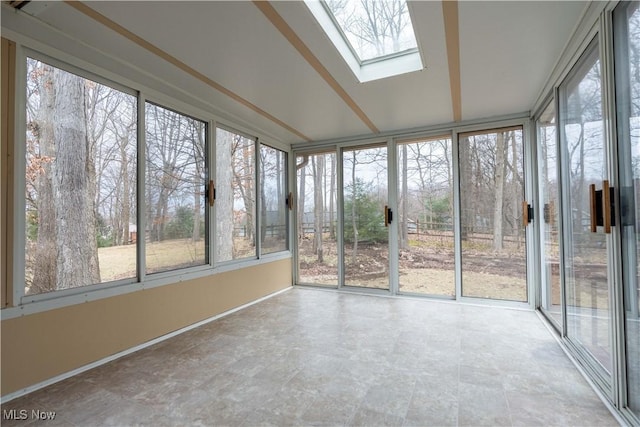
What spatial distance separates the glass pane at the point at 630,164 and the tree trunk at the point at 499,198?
84.8 inches

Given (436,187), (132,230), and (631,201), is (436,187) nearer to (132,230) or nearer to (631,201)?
(631,201)

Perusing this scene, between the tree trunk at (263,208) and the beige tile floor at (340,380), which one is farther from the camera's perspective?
the tree trunk at (263,208)

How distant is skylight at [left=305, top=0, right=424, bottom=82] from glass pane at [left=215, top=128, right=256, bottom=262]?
192 centimetres

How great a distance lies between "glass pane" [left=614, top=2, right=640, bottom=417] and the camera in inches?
59.1

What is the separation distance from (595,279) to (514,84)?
1859mm

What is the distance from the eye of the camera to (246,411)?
68.3 inches

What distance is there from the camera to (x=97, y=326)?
2324 millimetres

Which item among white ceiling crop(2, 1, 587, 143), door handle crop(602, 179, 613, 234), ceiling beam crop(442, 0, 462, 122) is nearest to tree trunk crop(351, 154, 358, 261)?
white ceiling crop(2, 1, 587, 143)

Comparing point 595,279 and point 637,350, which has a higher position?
point 595,279

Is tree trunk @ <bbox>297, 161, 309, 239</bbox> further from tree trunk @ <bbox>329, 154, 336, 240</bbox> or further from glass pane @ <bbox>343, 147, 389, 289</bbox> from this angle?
glass pane @ <bbox>343, 147, 389, 289</bbox>

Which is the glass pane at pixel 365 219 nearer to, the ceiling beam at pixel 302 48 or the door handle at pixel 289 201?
the door handle at pixel 289 201

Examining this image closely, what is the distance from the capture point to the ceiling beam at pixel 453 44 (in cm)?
176

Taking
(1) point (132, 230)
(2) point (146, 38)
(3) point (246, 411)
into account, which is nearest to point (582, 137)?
(3) point (246, 411)

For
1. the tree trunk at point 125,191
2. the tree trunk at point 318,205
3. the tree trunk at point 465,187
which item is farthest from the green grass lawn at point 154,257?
the tree trunk at point 465,187
